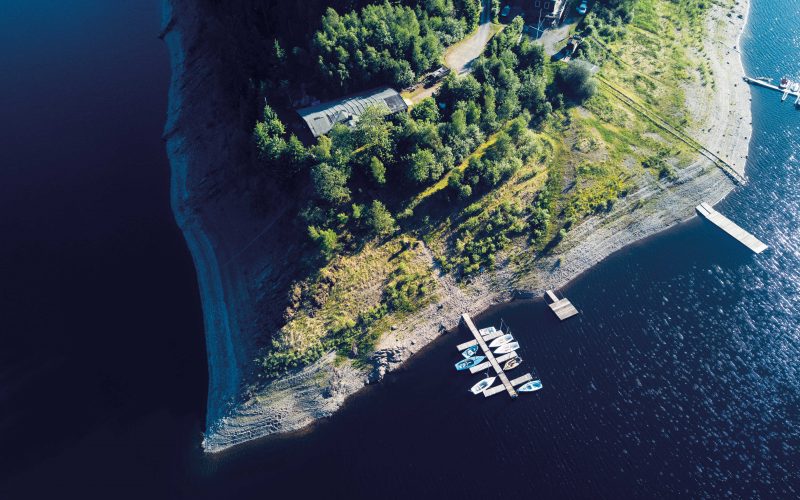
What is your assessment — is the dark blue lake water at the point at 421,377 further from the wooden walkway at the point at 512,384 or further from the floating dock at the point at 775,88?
the floating dock at the point at 775,88

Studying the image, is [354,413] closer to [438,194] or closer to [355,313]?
[355,313]

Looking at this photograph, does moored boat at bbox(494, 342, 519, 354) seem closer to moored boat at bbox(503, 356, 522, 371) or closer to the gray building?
moored boat at bbox(503, 356, 522, 371)

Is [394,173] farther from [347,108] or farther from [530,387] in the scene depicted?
[530,387]

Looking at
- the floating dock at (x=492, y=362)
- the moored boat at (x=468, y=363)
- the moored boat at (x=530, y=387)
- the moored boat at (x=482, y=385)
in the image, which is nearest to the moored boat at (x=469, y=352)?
the floating dock at (x=492, y=362)

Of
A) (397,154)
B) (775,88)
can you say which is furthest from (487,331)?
(775,88)

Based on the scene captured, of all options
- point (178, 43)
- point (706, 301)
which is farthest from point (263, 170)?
point (706, 301)

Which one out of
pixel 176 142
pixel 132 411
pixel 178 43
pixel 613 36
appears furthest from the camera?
pixel 178 43

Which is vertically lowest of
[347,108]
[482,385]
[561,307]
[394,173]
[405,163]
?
[482,385]
